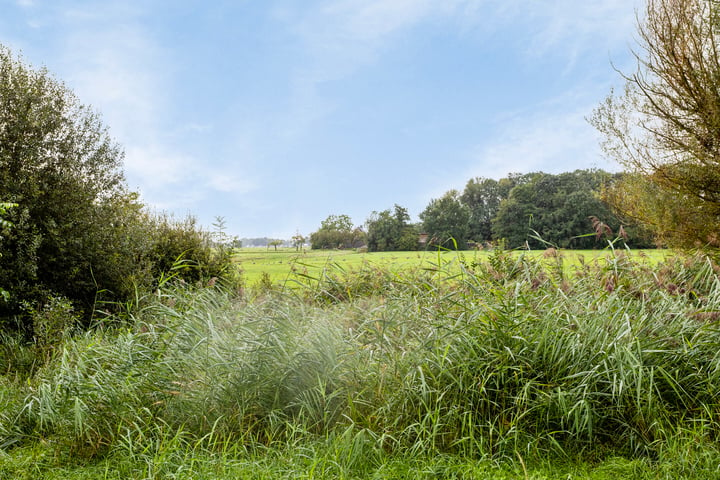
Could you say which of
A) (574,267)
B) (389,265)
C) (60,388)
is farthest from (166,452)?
(574,267)

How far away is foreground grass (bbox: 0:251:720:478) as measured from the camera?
2.49m

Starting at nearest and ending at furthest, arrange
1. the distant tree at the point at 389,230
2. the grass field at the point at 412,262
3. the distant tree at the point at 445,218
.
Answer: the grass field at the point at 412,262
the distant tree at the point at 389,230
the distant tree at the point at 445,218

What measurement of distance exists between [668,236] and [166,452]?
1046 cm

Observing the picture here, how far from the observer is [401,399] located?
284 centimetres

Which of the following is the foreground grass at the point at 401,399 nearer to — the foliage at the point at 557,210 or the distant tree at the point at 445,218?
the foliage at the point at 557,210

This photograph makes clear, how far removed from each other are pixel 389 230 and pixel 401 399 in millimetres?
9522

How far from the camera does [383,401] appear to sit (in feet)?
9.39

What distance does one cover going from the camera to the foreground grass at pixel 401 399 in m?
2.49

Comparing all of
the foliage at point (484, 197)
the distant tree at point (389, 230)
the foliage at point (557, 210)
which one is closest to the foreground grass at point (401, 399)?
the distant tree at point (389, 230)

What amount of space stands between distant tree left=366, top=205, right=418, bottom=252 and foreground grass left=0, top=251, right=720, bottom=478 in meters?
7.11

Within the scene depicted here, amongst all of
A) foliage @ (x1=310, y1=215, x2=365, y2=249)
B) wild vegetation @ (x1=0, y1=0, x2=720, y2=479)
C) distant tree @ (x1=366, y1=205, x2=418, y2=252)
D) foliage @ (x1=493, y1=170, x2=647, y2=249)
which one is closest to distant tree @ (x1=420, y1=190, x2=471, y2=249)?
distant tree @ (x1=366, y1=205, x2=418, y2=252)

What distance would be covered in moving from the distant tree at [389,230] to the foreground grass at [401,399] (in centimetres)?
711

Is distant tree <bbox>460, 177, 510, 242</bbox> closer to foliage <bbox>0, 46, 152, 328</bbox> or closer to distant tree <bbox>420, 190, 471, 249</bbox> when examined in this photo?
distant tree <bbox>420, 190, 471, 249</bbox>

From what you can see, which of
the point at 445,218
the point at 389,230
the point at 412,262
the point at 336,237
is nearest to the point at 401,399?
the point at 412,262
